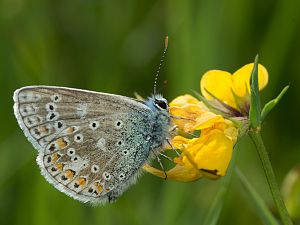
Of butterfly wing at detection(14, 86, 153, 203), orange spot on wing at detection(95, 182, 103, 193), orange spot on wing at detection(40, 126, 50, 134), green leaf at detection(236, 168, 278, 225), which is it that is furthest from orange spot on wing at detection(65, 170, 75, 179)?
green leaf at detection(236, 168, 278, 225)

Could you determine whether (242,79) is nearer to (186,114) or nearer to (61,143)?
(186,114)

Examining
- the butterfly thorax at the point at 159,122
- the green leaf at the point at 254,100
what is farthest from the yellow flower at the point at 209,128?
the green leaf at the point at 254,100

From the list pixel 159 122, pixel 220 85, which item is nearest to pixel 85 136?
pixel 159 122

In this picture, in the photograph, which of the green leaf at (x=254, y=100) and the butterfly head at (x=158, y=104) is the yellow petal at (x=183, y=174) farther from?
the butterfly head at (x=158, y=104)

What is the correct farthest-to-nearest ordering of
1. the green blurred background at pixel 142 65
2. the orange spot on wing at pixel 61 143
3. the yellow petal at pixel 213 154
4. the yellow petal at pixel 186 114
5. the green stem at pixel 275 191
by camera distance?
the green blurred background at pixel 142 65 < the orange spot on wing at pixel 61 143 < the yellow petal at pixel 186 114 < the yellow petal at pixel 213 154 < the green stem at pixel 275 191

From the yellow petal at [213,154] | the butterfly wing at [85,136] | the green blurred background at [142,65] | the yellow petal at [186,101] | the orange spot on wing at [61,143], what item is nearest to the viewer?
the yellow petal at [213,154]

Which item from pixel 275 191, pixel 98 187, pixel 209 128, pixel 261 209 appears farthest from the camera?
pixel 98 187

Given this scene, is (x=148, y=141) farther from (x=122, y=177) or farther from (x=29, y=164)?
(x=29, y=164)

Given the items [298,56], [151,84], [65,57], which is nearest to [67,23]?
[65,57]

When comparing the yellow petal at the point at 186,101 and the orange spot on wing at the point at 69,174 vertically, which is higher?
the yellow petal at the point at 186,101
